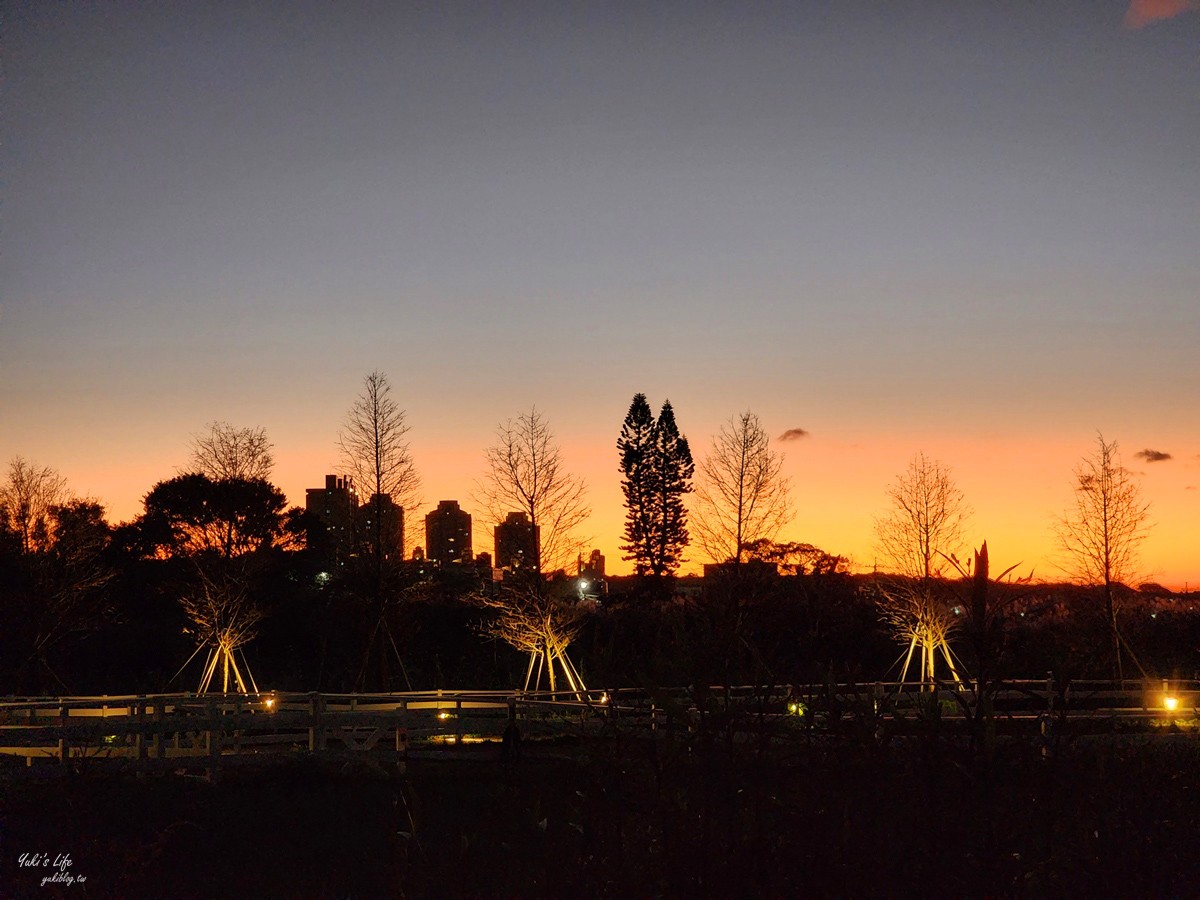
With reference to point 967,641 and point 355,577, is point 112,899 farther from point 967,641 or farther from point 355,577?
point 355,577

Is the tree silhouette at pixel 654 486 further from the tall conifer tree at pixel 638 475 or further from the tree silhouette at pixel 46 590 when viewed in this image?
the tree silhouette at pixel 46 590

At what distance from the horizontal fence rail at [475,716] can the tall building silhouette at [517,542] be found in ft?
14.9

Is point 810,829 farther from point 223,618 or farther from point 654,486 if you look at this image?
point 654,486

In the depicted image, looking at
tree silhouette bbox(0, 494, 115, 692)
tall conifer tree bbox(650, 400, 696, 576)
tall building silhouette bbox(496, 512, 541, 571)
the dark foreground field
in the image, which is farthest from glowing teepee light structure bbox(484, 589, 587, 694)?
tall conifer tree bbox(650, 400, 696, 576)

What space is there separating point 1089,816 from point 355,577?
2753 centimetres

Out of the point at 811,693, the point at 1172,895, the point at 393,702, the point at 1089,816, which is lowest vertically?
the point at 393,702

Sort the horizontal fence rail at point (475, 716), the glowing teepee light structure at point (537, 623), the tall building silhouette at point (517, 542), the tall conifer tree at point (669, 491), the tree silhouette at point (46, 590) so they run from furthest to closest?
the tall conifer tree at point (669, 491)
the tree silhouette at point (46, 590)
the tall building silhouette at point (517, 542)
the glowing teepee light structure at point (537, 623)
the horizontal fence rail at point (475, 716)

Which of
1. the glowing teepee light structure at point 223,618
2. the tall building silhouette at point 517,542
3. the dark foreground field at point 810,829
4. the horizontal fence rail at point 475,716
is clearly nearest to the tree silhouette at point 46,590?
the glowing teepee light structure at point 223,618

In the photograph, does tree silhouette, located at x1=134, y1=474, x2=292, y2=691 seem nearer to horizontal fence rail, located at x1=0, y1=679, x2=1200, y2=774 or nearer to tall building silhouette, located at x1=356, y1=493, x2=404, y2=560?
horizontal fence rail, located at x1=0, y1=679, x2=1200, y2=774

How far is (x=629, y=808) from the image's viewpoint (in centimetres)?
445

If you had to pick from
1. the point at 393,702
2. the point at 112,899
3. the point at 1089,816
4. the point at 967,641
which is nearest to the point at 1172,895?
the point at 1089,816

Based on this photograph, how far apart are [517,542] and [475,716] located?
9198mm

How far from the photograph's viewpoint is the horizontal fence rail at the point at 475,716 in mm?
4629

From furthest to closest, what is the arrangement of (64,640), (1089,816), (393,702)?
(64,640) < (393,702) < (1089,816)
